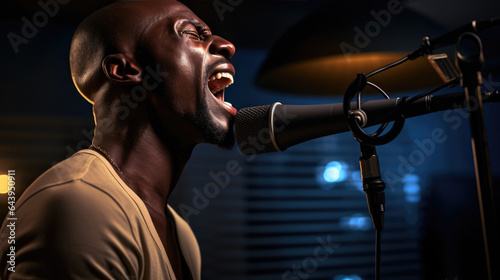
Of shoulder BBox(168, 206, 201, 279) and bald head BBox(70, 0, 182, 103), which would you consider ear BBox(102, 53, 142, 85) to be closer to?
bald head BBox(70, 0, 182, 103)

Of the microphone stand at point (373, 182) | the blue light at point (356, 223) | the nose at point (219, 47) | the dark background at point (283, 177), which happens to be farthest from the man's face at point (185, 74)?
the blue light at point (356, 223)

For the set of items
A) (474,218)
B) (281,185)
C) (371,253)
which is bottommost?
(371,253)

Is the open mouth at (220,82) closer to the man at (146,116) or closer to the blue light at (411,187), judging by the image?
the man at (146,116)

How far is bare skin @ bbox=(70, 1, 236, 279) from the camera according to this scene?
0.97 meters

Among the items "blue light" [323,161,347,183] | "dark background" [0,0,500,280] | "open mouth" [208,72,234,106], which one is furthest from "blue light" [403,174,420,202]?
"open mouth" [208,72,234,106]

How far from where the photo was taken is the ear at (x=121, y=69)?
963 mm

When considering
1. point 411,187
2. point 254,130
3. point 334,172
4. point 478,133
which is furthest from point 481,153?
point 411,187

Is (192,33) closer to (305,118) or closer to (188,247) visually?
(305,118)

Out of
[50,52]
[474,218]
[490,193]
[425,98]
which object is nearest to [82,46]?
[425,98]

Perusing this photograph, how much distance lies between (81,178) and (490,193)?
0.75 metres

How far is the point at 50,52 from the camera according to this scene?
90.9 inches

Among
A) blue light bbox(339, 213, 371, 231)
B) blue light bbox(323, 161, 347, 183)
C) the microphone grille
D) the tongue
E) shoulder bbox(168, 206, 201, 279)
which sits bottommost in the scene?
blue light bbox(339, 213, 371, 231)

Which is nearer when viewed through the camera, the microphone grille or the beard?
the microphone grille

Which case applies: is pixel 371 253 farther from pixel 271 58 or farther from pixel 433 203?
pixel 271 58
